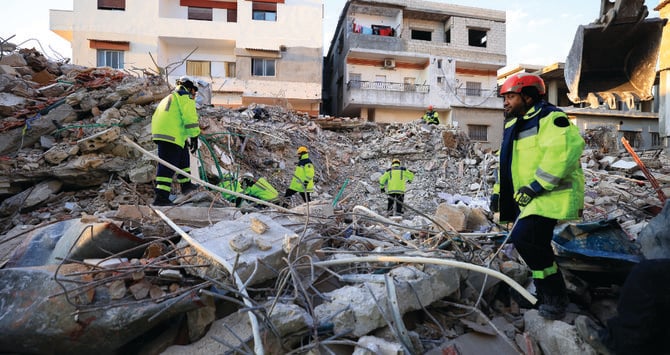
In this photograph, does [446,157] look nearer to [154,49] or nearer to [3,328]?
→ [3,328]

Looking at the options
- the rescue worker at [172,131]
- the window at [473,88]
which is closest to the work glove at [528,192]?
the rescue worker at [172,131]

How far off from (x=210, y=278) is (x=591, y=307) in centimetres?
256

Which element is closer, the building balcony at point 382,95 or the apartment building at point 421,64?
the building balcony at point 382,95

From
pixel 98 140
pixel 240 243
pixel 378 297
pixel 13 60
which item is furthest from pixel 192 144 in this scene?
pixel 13 60

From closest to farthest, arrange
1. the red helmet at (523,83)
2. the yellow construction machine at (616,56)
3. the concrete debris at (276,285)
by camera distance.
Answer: the concrete debris at (276,285) < the red helmet at (523,83) < the yellow construction machine at (616,56)

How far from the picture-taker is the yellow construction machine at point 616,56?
4242 mm

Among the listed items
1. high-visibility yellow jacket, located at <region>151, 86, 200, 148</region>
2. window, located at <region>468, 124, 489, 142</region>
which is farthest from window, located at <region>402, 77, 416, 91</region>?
high-visibility yellow jacket, located at <region>151, 86, 200, 148</region>

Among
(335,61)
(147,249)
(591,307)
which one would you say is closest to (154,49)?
(335,61)

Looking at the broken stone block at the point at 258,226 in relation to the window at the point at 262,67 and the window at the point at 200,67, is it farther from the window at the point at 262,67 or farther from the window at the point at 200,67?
the window at the point at 200,67

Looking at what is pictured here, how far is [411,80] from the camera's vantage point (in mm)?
21953

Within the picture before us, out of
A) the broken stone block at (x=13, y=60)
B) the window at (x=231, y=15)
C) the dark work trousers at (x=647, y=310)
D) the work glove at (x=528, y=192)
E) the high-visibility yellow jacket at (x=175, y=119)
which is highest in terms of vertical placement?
the window at (x=231, y=15)

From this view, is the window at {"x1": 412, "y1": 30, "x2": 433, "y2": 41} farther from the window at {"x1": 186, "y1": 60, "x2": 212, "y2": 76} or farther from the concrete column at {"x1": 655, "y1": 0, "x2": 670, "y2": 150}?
the concrete column at {"x1": 655, "y1": 0, "x2": 670, "y2": 150}

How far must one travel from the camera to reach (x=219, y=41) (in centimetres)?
1939

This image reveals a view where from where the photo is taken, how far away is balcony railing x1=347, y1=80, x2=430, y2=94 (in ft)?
67.2
